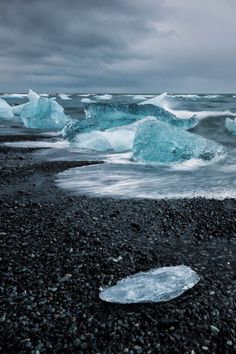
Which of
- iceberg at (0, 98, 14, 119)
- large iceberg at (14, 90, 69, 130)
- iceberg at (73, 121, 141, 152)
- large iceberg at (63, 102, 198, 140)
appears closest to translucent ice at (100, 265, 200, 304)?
iceberg at (73, 121, 141, 152)

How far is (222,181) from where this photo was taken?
7.61 m

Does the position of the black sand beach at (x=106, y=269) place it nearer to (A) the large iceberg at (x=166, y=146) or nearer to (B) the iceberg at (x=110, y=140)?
(A) the large iceberg at (x=166, y=146)

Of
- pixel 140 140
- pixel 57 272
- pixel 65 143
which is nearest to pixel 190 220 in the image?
pixel 57 272

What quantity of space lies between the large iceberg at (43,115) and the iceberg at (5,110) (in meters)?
4.98

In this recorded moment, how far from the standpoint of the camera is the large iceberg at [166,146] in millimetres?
10234

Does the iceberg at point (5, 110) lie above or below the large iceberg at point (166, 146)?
above

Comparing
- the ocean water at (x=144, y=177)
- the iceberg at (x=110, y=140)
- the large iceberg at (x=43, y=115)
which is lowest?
the ocean water at (x=144, y=177)

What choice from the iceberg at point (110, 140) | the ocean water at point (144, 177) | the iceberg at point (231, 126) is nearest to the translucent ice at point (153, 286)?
the ocean water at point (144, 177)

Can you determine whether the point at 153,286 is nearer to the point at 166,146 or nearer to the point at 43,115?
the point at 166,146

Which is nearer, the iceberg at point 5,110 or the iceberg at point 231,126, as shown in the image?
the iceberg at point 231,126

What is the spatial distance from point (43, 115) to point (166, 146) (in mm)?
11860

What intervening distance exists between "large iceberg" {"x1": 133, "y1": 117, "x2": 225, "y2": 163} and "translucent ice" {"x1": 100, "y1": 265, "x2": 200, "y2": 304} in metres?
6.95

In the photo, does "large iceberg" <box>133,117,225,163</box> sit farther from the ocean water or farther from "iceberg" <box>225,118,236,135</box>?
"iceberg" <box>225,118,236,135</box>

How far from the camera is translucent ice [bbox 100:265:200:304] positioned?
9.70ft
